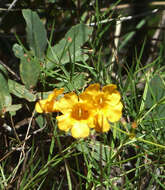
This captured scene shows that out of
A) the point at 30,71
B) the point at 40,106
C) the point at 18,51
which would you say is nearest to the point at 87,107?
the point at 40,106

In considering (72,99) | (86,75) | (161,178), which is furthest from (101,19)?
(161,178)

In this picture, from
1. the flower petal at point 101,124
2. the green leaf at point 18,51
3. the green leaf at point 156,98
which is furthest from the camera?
the green leaf at point 18,51

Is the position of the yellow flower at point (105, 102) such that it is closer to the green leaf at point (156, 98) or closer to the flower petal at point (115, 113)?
the flower petal at point (115, 113)

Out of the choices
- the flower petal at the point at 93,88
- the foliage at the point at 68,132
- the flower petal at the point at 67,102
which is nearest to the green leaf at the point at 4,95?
the foliage at the point at 68,132

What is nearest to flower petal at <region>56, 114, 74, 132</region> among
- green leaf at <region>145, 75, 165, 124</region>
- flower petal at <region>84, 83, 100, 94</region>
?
flower petal at <region>84, 83, 100, 94</region>

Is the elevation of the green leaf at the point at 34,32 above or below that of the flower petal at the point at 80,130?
above
